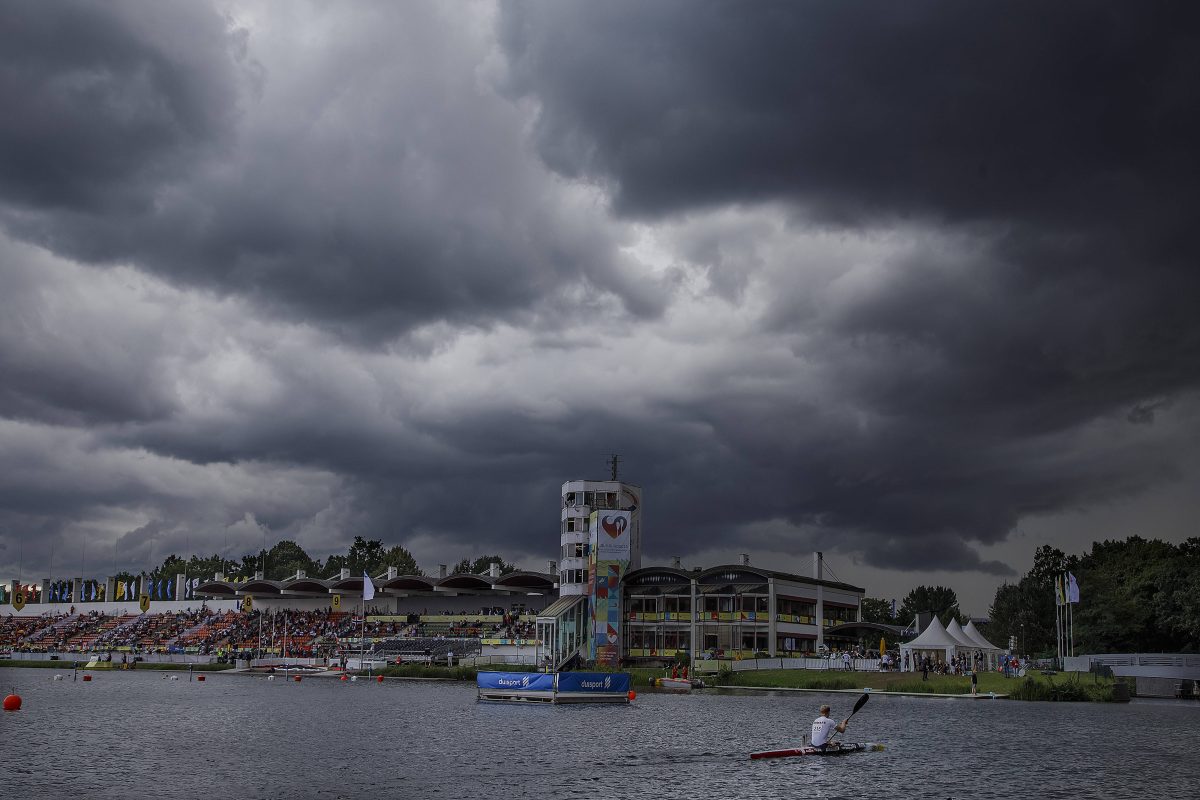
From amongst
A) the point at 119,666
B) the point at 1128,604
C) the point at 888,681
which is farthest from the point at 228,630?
the point at 1128,604

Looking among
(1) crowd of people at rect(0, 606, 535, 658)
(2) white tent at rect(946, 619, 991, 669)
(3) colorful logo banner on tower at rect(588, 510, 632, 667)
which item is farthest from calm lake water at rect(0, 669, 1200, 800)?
(1) crowd of people at rect(0, 606, 535, 658)

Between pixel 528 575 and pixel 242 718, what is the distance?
78.5m

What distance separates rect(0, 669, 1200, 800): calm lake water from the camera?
128 ft

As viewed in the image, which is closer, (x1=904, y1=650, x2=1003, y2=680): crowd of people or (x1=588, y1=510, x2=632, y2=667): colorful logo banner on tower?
(x1=904, y1=650, x2=1003, y2=680): crowd of people

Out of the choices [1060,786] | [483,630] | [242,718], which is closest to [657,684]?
[483,630]

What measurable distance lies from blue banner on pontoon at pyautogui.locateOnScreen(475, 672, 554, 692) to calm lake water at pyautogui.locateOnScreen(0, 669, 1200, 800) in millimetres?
1971

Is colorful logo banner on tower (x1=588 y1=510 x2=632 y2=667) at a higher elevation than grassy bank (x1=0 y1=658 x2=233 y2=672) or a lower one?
higher

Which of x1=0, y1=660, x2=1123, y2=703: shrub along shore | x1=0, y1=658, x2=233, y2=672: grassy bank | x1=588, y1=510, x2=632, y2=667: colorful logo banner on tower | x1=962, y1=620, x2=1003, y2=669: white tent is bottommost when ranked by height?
x1=0, y1=658, x2=233, y2=672: grassy bank

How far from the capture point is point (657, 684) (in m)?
104

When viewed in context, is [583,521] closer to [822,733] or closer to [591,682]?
[591,682]

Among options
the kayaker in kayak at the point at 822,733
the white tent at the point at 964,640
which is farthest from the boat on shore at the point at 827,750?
the white tent at the point at 964,640

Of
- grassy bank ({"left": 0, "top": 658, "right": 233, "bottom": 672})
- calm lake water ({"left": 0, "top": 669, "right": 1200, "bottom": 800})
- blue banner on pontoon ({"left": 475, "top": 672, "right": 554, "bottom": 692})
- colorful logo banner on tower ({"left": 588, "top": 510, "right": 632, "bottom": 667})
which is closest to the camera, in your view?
calm lake water ({"left": 0, "top": 669, "right": 1200, "bottom": 800})

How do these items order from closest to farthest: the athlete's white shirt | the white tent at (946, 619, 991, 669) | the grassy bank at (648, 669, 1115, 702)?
the athlete's white shirt → the grassy bank at (648, 669, 1115, 702) → the white tent at (946, 619, 991, 669)

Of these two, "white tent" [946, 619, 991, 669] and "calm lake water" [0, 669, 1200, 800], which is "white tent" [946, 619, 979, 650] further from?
"calm lake water" [0, 669, 1200, 800]
